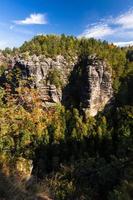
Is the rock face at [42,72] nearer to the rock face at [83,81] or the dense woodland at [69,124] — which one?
the rock face at [83,81]

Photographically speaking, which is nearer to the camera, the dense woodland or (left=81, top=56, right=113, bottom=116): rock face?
the dense woodland

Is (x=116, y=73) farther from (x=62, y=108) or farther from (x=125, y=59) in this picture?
(x=62, y=108)

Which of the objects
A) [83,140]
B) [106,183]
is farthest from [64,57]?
[106,183]

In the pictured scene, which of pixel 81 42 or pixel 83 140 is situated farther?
pixel 81 42

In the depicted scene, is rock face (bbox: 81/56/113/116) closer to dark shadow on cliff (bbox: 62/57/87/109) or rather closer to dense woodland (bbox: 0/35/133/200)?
dense woodland (bbox: 0/35/133/200)

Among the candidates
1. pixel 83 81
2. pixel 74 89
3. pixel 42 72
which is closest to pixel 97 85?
pixel 83 81

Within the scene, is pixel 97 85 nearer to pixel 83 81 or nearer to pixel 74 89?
pixel 83 81

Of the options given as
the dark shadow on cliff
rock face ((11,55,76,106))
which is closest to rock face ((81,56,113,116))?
the dark shadow on cliff

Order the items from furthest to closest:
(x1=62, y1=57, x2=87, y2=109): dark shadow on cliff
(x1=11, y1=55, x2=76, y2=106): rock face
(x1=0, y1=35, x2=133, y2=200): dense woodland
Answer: (x1=62, y1=57, x2=87, y2=109): dark shadow on cliff, (x1=11, y1=55, x2=76, y2=106): rock face, (x1=0, y1=35, x2=133, y2=200): dense woodland
